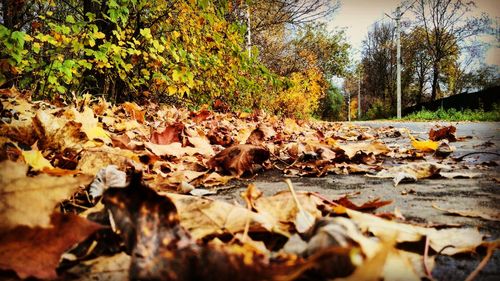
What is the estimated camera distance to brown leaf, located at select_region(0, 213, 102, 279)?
534mm

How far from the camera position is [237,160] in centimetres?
162

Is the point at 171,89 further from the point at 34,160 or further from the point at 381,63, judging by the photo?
the point at 381,63

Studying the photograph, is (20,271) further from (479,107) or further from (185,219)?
(479,107)

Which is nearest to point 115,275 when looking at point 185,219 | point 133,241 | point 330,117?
point 133,241

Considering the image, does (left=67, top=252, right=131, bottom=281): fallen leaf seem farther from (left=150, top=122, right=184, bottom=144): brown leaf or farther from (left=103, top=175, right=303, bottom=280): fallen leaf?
(left=150, top=122, right=184, bottom=144): brown leaf

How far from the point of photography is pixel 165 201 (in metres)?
0.59

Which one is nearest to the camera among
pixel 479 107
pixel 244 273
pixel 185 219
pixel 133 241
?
pixel 244 273

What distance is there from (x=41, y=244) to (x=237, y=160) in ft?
3.59

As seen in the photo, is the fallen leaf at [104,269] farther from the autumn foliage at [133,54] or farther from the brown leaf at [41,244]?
the autumn foliage at [133,54]

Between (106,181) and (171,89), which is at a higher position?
(171,89)

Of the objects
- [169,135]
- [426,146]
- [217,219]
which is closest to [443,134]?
[426,146]

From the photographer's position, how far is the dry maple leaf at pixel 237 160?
161 centimetres

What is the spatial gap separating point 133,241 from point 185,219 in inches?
8.4

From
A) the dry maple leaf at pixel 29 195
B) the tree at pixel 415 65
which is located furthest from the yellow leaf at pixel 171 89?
the tree at pixel 415 65
